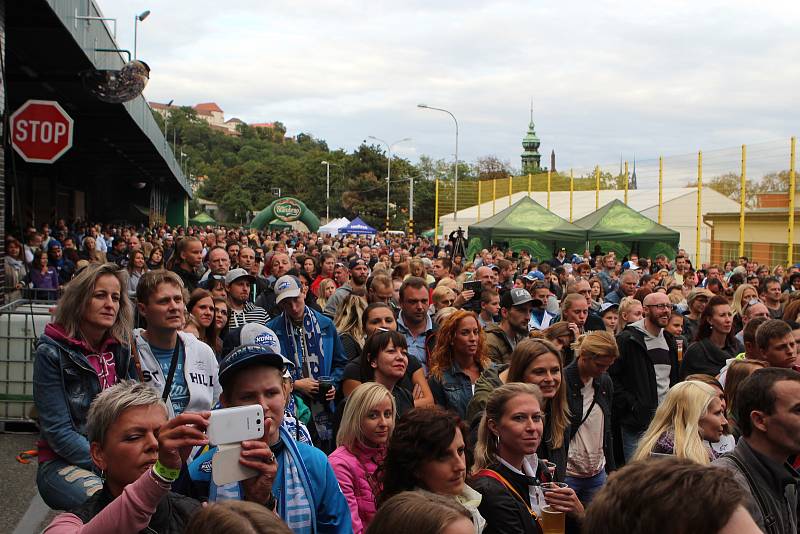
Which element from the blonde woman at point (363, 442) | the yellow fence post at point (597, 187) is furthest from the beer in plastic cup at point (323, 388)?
the yellow fence post at point (597, 187)

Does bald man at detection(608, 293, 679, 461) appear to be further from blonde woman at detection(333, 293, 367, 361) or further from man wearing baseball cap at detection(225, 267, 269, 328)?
man wearing baseball cap at detection(225, 267, 269, 328)

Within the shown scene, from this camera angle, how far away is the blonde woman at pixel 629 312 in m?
9.39

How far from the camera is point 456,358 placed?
258 inches

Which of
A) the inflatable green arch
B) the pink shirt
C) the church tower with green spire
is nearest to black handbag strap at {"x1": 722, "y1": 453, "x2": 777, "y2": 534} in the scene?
the pink shirt

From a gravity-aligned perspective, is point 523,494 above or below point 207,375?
below

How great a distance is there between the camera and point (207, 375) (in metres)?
5.08

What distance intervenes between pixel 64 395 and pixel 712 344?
6042mm

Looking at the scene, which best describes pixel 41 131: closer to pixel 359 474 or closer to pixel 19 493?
pixel 19 493

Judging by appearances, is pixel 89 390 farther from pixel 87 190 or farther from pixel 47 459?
pixel 87 190

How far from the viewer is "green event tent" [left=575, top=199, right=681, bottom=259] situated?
28188mm

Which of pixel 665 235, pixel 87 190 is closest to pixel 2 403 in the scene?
pixel 665 235

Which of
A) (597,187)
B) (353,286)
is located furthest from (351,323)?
(597,187)

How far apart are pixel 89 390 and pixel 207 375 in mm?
862

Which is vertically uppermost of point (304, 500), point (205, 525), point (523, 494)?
point (205, 525)
